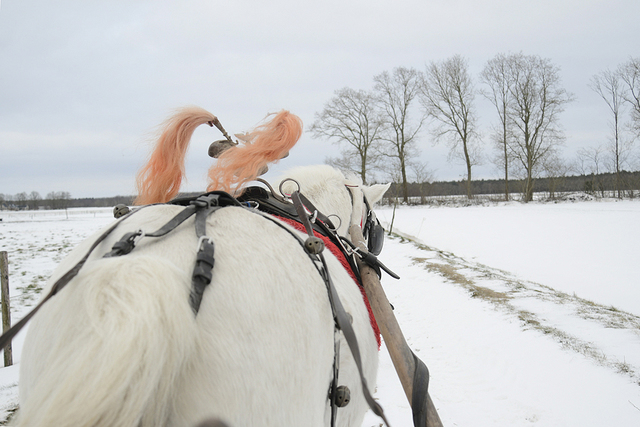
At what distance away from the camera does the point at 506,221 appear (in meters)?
15.8

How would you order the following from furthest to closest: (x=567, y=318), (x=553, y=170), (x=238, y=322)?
(x=553, y=170)
(x=567, y=318)
(x=238, y=322)

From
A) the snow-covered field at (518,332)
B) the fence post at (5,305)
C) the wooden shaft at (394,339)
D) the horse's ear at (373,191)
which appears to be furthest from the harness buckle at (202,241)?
the fence post at (5,305)

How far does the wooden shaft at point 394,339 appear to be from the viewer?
4.25ft

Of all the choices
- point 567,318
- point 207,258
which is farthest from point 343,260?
→ point 567,318

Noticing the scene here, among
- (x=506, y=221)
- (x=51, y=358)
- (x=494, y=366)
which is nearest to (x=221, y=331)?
(x=51, y=358)

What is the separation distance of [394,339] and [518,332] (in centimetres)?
371

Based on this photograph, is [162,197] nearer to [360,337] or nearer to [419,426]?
[360,337]

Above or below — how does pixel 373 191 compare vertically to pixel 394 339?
above

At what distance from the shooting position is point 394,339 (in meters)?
1.38

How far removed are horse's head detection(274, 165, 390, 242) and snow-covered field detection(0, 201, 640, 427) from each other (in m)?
1.85

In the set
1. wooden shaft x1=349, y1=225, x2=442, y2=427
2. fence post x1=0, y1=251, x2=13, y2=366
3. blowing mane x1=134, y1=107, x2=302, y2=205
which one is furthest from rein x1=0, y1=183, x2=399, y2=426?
fence post x1=0, y1=251, x2=13, y2=366

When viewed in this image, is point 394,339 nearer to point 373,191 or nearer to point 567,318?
point 373,191

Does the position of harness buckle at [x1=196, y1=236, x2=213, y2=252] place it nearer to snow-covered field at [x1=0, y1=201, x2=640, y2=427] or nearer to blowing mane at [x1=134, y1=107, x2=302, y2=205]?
blowing mane at [x1=134, y1=107, x2=302, y2=205]

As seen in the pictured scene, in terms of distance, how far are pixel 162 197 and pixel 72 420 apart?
1.17m
